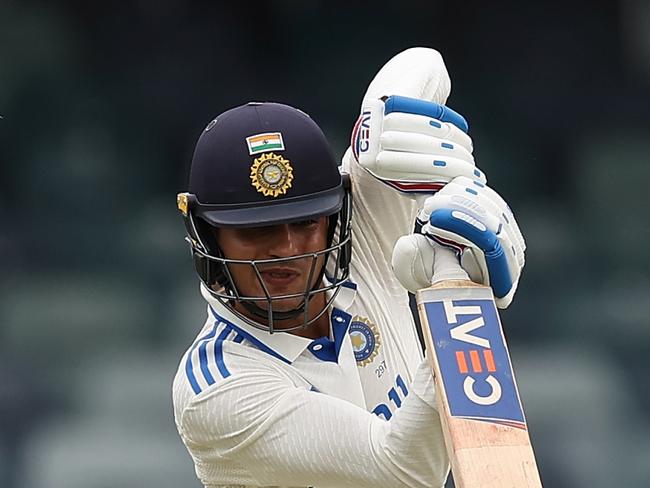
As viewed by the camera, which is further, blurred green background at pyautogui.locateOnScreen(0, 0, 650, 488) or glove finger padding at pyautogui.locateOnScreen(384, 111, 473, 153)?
blurred green background at pyautogui.locateOnScreen(0, 0, 650, 488)

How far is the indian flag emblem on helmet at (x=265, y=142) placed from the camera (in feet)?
6.36

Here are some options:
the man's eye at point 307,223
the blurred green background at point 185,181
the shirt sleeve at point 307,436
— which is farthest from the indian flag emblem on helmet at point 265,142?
the blurred green background at point 185,181

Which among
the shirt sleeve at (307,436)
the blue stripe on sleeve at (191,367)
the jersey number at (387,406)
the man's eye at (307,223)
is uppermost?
the man's eye at (307,223)

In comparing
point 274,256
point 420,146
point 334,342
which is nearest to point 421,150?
point 420,146

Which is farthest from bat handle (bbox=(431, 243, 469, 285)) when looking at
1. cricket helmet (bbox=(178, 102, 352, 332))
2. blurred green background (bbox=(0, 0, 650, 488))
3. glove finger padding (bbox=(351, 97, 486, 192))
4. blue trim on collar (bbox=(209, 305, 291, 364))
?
blurred green background (bbox=(0, 0, 650, 488))

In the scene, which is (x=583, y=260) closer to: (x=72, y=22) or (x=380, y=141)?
(x=72, y=22)

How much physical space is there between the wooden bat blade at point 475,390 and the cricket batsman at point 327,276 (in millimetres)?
40

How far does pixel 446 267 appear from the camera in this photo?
5.68ft

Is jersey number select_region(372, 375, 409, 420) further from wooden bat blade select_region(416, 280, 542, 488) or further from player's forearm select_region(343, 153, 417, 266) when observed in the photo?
wooden bat blade select_region(416, 280, 542, 488)

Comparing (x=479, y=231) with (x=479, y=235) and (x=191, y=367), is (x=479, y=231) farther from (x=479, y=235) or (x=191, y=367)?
(x=191, y=367)

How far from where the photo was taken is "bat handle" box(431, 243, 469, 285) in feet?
5.66

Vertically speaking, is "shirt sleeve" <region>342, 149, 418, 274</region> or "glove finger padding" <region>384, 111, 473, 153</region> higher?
"glove finger padding" <region>384, 111, 473, 153</region>

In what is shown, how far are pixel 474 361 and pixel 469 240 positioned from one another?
15cm

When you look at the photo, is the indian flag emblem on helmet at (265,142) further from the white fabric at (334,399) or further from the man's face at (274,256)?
the white fabric at (334,399)
